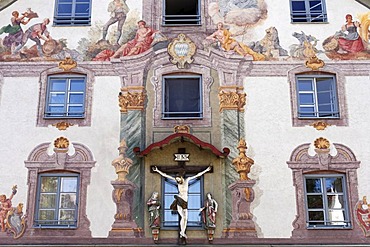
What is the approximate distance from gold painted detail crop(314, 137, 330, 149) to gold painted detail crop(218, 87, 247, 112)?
7.30ft

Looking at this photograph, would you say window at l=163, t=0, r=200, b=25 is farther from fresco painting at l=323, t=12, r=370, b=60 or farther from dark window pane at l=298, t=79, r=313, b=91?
fresco painting at l=323, t=12, r=370, b=60

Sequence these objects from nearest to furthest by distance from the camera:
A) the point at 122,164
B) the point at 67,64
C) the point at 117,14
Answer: the point at 122,164 < the point at 67,64 < the point at 117,14

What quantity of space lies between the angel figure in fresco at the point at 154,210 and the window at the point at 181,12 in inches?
219

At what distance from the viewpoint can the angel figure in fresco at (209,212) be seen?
55.5 ft

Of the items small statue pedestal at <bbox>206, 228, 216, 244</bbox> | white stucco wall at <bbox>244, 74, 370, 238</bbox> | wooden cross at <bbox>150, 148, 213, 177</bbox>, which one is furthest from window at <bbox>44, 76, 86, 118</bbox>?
small statue pedestal at <bbox>206, 228, 216, 244</bbox>

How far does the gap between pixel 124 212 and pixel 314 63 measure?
270 inches

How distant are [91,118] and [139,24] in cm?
328

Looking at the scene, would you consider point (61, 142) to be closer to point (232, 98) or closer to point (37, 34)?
point (37, 34)

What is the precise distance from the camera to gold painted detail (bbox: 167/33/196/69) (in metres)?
18.9

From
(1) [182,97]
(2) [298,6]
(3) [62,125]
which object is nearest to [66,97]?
(3) [62,125]

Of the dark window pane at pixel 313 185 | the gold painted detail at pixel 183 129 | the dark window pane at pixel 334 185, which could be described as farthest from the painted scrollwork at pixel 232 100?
the dark window pane at pixel 334 185

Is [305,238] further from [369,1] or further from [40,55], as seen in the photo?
[40,55]

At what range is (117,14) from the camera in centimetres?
1967

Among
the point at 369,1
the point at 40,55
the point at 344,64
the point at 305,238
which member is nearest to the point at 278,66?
the point at 344,64
